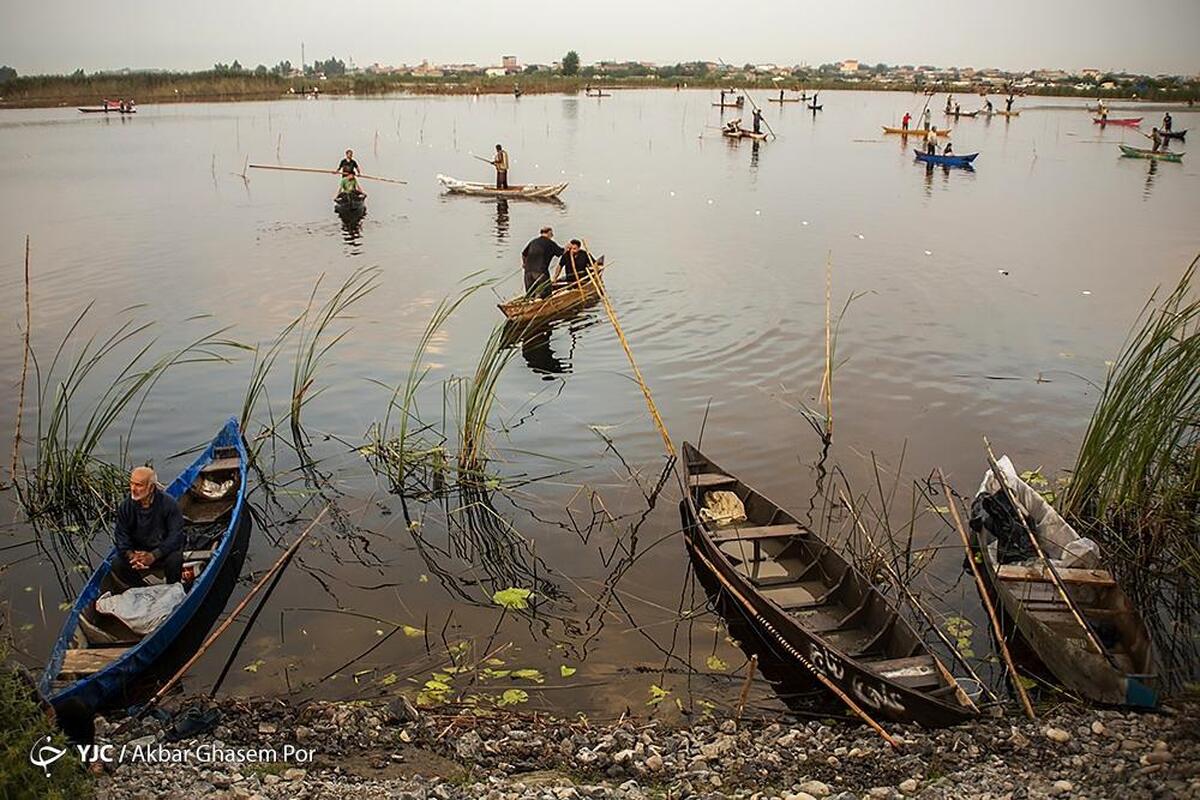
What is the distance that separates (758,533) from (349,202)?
2523 cm

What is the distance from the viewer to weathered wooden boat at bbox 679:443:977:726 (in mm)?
7148

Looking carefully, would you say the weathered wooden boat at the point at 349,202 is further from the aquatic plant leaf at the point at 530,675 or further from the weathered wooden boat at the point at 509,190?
the aquatic plant leaf at the point at 530,675

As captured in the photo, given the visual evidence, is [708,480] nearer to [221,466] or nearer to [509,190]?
[221,466]

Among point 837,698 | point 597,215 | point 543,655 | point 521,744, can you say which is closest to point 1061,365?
point 837,698

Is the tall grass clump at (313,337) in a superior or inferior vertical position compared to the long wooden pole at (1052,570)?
superior

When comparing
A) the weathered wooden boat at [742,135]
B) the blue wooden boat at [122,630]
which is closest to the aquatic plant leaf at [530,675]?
the blue wooden boat at [122,630]

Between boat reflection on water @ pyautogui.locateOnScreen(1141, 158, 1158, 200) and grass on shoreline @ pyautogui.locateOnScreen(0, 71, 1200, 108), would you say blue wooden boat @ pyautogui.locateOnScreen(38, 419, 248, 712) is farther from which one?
grass on shoreline @ pyautogui.locateOnScreen(0, 71, 1200, 108)

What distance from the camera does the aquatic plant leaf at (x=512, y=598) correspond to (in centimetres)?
962

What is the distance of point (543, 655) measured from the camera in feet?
28.9

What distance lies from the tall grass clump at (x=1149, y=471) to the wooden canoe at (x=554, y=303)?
9929mm

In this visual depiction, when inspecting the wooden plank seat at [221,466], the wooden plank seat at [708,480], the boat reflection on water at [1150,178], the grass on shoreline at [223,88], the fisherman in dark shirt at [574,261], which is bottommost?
the wooden plank seat at [708,480]

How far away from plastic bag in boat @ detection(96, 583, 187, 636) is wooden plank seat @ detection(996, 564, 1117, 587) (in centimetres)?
821

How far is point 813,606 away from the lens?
29.0ft

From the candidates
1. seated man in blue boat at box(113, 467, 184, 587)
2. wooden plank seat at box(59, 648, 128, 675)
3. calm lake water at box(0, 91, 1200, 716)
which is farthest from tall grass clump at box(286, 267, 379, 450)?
wooden plank seat at box(59, 648, 128, 675)
